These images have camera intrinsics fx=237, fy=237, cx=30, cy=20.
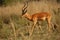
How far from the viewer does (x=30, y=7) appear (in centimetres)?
1271

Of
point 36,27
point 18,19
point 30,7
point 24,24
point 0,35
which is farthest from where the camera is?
point 30,7

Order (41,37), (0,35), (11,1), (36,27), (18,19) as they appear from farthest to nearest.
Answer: (11,1) < (18,19) < (36,27) < (0,35) < (41,37)

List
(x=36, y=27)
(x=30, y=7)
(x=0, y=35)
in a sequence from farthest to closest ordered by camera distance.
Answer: (x=30, y=7) → (x=36, y=27) → (x=0, y=35)

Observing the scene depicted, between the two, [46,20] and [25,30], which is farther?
[46,20]

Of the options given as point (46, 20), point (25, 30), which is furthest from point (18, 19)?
point (25, 30)

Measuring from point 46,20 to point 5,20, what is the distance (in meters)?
2.18

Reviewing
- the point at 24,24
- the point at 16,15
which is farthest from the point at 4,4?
the point at 24,24

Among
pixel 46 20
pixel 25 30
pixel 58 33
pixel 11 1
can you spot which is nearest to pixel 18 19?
pixel 46 20

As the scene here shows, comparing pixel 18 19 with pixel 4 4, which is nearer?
pixel 18 19

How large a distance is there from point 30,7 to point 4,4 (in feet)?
13.0

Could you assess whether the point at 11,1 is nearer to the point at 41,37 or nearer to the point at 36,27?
the point at 36,27

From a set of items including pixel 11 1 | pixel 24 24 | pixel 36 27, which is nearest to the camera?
pixel 36 27

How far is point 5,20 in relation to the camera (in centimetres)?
1092

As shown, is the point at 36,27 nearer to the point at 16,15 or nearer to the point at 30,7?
the point at 16,15
